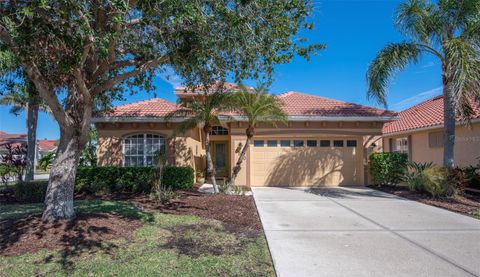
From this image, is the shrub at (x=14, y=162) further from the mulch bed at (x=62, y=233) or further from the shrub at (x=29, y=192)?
the mulch bed at (x=62, y=233)

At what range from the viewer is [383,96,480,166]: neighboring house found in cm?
1480

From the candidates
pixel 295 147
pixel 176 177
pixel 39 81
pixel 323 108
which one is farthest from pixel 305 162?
pixel 39 81

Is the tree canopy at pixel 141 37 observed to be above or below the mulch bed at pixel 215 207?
above

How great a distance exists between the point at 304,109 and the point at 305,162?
2.54 metres

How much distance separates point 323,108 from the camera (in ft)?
52.0

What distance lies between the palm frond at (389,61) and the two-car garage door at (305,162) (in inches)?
141

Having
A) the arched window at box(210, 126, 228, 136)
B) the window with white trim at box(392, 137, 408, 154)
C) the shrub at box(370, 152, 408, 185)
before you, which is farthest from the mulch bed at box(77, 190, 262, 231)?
the window with white trim at box(392, 137, 408, 154)

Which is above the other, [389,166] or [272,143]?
[272,143]

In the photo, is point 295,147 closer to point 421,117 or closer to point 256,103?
point 256,103

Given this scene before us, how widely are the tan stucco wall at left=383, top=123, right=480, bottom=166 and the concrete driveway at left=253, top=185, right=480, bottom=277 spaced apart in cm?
626

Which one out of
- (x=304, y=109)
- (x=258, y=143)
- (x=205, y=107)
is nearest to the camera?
(x=205, y=107)

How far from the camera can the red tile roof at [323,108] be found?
1506 centimetres

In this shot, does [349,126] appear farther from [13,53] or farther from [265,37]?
[13,53]

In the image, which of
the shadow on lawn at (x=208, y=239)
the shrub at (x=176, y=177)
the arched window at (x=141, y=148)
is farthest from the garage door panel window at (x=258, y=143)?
the shadow on lawn at (x=208, y=239)
